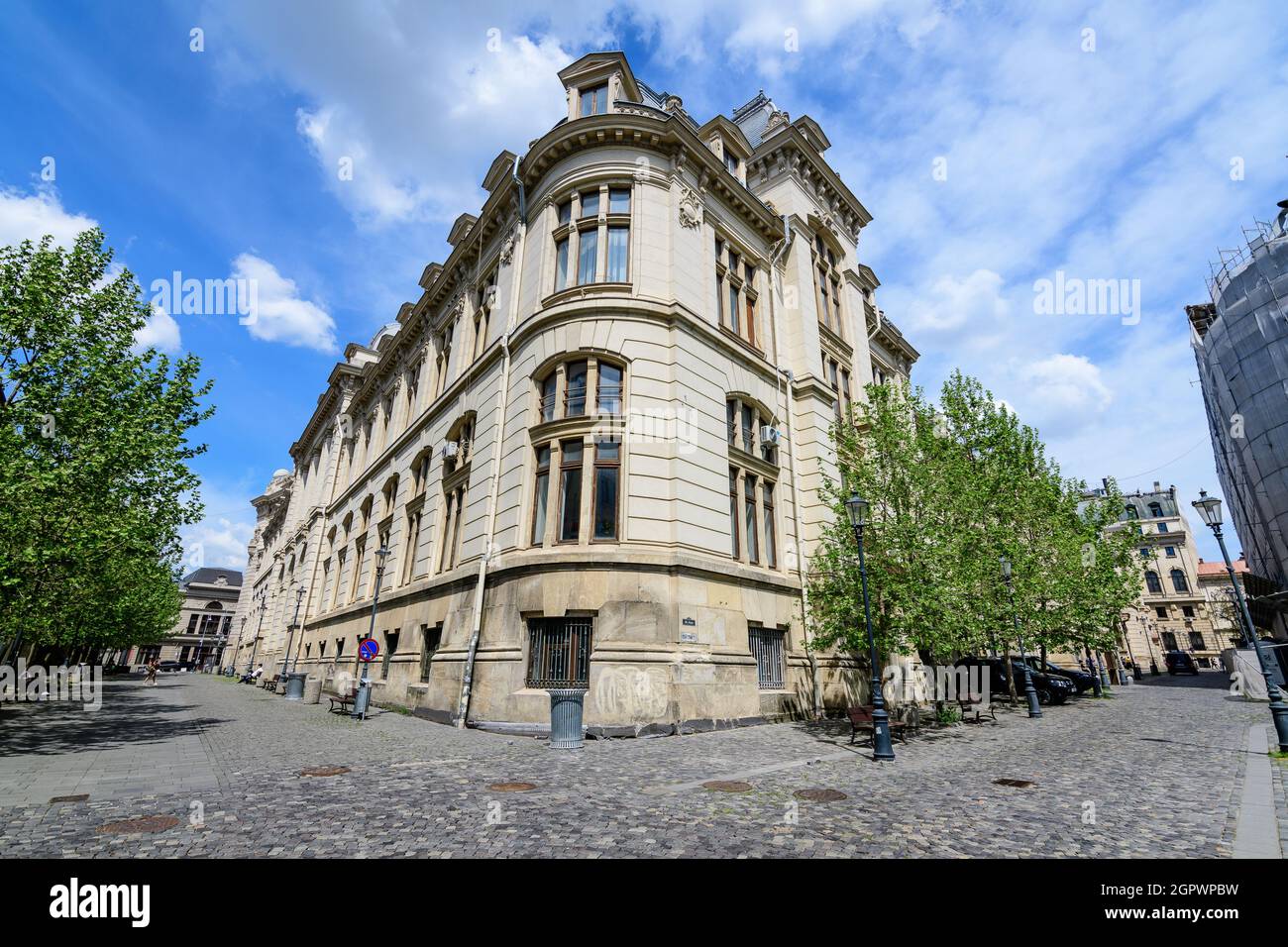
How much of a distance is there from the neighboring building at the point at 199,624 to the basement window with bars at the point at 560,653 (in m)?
109

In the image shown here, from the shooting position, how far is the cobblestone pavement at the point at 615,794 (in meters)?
5.39

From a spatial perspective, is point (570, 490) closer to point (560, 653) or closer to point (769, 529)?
point (560, 653)

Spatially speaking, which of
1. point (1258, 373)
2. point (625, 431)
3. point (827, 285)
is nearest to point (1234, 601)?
point (1258, 373)

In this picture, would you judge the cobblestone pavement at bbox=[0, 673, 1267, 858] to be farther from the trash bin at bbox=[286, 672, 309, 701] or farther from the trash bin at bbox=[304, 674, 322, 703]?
the trash bin at bbox=[286, 672, 309, 701]

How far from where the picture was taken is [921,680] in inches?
786

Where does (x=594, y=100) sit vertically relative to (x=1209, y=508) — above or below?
above

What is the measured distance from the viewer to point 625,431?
1596 centimetres

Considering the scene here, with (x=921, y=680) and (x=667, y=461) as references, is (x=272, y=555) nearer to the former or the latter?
(x=667, y=461)

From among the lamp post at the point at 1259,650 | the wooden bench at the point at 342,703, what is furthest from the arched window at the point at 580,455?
the lamp post at the point at 1259,650

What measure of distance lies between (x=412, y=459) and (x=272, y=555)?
4099 cm

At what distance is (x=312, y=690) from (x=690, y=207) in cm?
2809

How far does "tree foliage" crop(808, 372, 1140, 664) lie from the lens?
1498 centimetres

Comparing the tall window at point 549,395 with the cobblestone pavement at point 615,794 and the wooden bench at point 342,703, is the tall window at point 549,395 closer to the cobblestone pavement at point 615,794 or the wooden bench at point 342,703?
the cobblestone pavement at point 615,794
